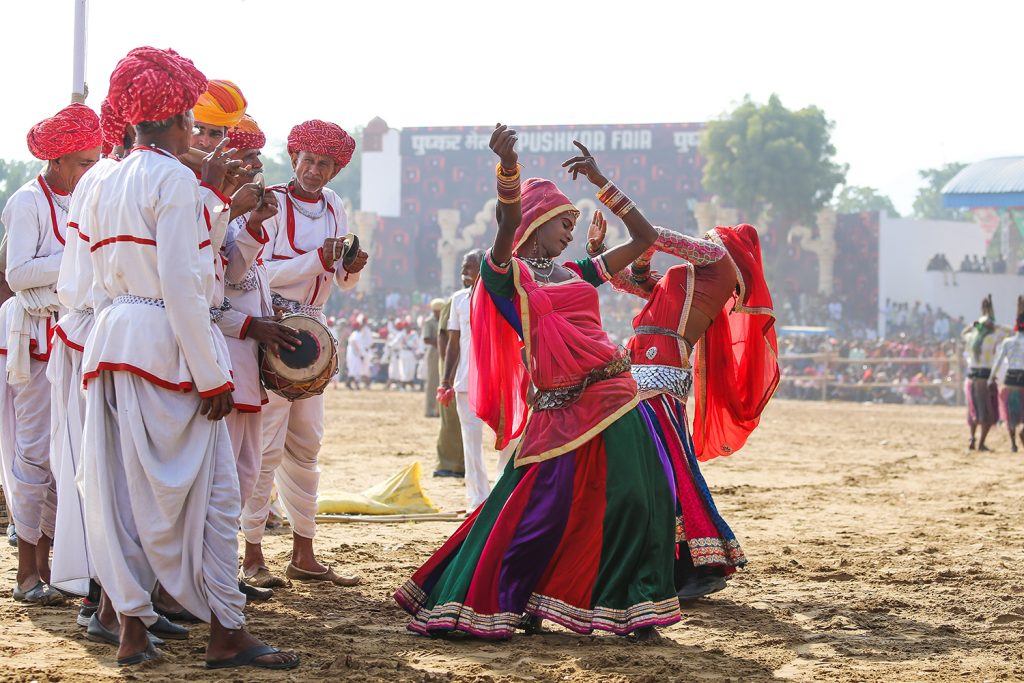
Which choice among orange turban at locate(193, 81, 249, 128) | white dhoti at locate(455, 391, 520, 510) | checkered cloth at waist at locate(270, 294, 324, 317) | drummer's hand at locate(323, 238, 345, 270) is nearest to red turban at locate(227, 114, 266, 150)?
orange turban at locate(193, 81, 249, 128)

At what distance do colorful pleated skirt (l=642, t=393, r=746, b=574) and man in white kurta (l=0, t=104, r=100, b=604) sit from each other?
9.74 ft

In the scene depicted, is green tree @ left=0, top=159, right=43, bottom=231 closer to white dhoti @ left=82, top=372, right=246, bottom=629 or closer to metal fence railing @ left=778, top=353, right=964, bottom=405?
white dhoti @ left=82, top=372, right=246, bottom=629

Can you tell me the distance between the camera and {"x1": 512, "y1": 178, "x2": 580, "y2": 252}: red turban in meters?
5.70

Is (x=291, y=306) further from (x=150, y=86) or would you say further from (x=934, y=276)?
(x=934, y=276)

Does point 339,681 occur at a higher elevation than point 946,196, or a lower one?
lower

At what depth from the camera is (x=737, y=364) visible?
7332mm

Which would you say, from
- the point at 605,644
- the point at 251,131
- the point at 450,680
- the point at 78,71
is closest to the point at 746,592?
the point at 605,644

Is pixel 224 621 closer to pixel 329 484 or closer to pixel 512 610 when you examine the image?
pixel 512 610

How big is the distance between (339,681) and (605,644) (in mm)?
1244

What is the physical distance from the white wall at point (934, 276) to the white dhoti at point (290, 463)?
41.3 meters

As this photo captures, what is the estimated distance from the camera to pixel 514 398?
593cm

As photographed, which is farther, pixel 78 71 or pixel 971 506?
pixel 971 506

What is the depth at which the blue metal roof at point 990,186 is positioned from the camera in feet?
128

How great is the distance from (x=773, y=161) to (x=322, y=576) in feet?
153
